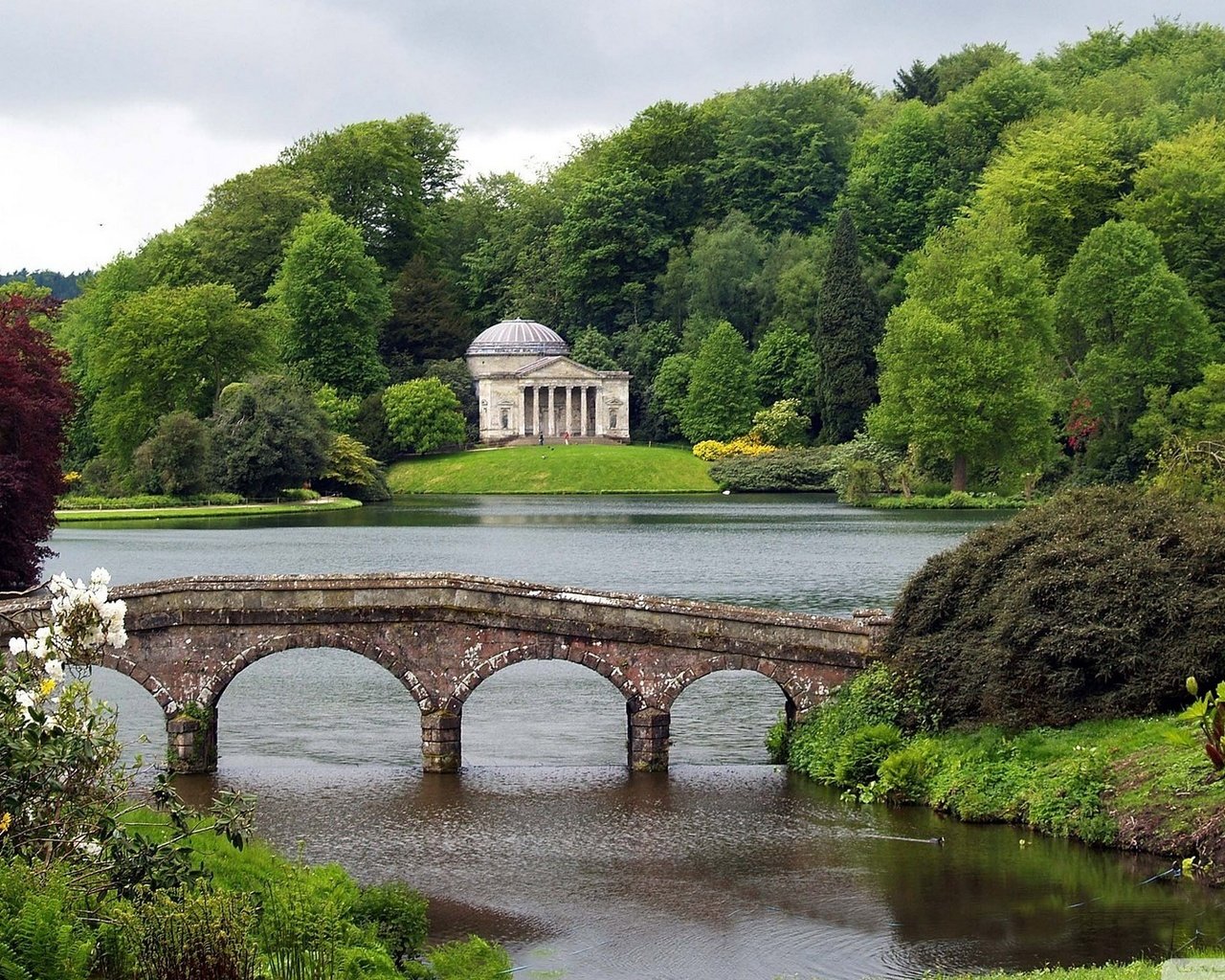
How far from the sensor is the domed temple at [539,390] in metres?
139

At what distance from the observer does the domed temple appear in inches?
5458

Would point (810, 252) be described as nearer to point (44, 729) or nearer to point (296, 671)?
point (296, 671)

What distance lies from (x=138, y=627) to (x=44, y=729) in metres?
16.4

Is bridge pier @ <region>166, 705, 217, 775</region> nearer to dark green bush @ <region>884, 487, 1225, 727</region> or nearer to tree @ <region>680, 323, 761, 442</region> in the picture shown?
dark green bush @ <region>884, 487, 1225, 727</region>

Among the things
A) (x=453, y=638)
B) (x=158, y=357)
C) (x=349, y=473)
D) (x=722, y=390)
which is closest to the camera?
(x=453, y=638)

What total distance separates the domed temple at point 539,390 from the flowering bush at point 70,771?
12189 centimetres

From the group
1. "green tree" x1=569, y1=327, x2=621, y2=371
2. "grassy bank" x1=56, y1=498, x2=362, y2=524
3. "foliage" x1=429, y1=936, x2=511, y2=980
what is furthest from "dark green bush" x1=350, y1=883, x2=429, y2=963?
"green tree" x1=569, y1=327, x2=621, y2=371

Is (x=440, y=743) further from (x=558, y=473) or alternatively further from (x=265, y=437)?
(x=558, y=473)

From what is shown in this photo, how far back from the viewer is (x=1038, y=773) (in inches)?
1079

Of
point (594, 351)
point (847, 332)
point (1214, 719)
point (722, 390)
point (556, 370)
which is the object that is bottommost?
point (1214, 719)

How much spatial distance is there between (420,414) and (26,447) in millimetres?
73003

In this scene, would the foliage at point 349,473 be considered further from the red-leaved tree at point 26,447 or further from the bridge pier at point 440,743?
the bridge pier at point 440,743

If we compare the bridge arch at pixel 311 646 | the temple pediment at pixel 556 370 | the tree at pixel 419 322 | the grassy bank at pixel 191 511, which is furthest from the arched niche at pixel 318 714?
the tree at pixel 419 322

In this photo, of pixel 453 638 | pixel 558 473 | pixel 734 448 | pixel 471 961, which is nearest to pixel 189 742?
pixel 453 638
